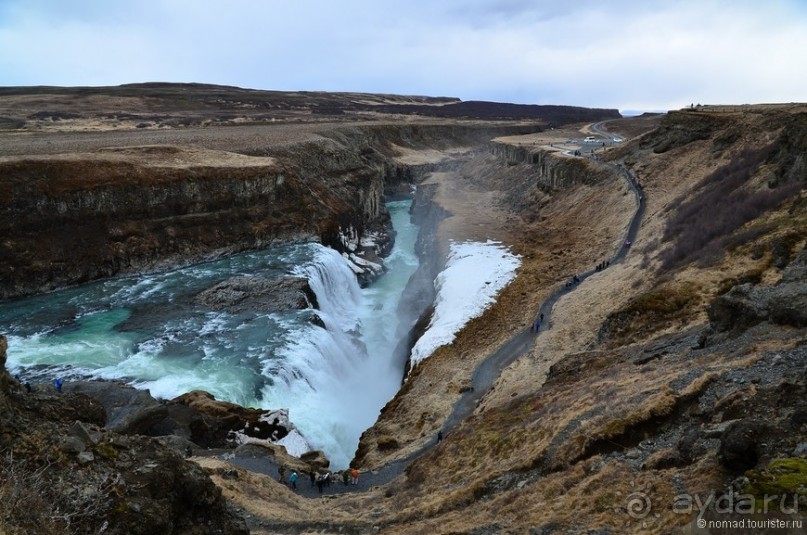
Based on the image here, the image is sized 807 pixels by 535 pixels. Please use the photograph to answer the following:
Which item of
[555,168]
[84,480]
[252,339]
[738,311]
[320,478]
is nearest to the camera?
[84,480]

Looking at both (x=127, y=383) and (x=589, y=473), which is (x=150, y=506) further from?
(x=127, y=383)

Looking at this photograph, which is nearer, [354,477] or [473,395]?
[354,477]

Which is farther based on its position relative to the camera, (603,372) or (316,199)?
(316,199)

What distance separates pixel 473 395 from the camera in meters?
26.5

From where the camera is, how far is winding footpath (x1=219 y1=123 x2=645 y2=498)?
20.4 meters

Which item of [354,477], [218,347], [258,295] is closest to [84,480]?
[354,477]

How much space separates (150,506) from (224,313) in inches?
1114

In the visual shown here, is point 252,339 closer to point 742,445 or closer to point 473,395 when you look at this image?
point 473,395

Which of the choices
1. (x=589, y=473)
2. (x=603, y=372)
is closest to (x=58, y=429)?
(x=589, y=473)

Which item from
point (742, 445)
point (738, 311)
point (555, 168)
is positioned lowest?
point (742, 445)

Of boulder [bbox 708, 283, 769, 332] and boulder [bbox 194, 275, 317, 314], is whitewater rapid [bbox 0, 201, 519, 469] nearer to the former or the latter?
boulder [bbox 194, 275, 317, 314]

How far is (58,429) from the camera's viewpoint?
9.54m

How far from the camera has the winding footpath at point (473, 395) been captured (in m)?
20.4

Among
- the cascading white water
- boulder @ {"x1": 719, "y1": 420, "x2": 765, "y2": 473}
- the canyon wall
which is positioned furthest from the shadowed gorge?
the cascading white water
